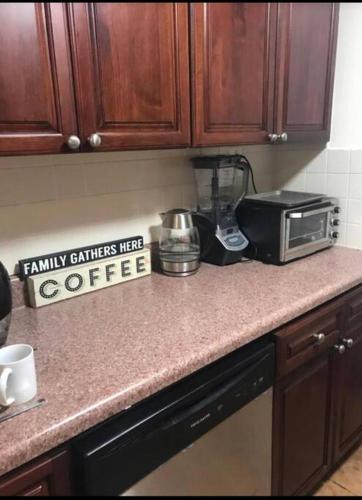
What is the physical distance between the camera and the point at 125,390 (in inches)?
33.4

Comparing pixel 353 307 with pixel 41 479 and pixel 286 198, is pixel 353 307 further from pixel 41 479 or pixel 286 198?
pixel 41 479

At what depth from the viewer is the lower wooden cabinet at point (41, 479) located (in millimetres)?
723

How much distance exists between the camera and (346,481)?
1.65m

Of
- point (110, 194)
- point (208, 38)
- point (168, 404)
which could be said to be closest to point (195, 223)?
point (110, 194)

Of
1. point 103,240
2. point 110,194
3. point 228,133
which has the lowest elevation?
point 103,240

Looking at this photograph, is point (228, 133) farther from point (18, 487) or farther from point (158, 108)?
point (18, 487)

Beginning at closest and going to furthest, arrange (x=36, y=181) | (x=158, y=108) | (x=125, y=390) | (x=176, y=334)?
1. (x=125, y=390)
2. (x=176, y=334)
3. (x=158, y=108)
4. (x=36, y=181)

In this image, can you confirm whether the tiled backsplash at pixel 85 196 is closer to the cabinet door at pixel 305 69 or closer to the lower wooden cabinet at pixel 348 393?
the cabinet door at pixel 305 69

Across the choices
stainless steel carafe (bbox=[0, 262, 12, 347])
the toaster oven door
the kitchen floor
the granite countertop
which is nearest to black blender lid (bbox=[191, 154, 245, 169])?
the toaster oven door

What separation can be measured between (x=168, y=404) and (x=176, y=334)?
195 mm

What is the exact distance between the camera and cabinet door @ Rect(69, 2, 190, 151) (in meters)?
1.01

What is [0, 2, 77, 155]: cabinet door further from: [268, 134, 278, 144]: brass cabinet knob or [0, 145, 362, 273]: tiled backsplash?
[268, 134, 278, 144]: brass cabinet knob

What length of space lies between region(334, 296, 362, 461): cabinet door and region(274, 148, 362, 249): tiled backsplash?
39 centimetres

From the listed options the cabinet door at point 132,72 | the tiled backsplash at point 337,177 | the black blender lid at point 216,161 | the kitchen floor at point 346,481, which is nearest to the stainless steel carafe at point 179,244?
the black blender lid at point 216,161
